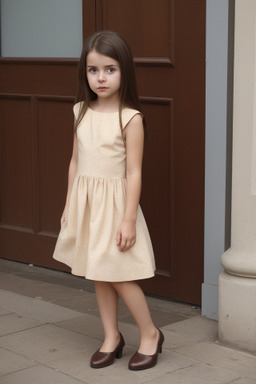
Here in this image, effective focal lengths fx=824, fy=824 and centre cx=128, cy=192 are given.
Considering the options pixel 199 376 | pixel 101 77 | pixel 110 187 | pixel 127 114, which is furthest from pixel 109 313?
pixel 101 77

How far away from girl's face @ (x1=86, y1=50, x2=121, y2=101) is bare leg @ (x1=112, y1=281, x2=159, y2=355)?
0.90 m

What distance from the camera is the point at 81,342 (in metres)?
4.26

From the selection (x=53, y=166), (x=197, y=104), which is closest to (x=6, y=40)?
(x=53, y=166)

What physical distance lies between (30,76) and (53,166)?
642mm

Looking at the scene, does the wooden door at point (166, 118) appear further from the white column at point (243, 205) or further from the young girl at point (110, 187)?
the young girl at point (110, 187)

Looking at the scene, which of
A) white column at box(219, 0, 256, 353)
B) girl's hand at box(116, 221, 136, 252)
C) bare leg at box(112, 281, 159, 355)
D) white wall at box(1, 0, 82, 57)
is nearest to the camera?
girl's hand at box(116, 221, 136, 252)

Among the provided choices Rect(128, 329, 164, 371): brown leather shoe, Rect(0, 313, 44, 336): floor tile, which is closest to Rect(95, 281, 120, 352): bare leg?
Rect(128, 329, 164, 371): brown leather shoe

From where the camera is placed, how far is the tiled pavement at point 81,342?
379cm

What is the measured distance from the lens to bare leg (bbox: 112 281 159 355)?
383 centimetres

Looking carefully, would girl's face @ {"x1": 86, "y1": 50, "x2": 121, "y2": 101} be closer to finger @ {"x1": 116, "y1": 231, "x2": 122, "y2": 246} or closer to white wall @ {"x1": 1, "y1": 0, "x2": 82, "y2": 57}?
finger @ {"x1": 116, "y1": 231, "x2": 122, "y2": 246}

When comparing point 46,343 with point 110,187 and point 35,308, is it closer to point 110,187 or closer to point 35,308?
point 35,308

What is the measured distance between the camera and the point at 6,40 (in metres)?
5.96

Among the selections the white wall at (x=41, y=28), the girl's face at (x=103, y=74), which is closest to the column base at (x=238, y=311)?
the girl's face at (x=103, y=74)

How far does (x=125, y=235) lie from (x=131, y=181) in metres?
0.25
